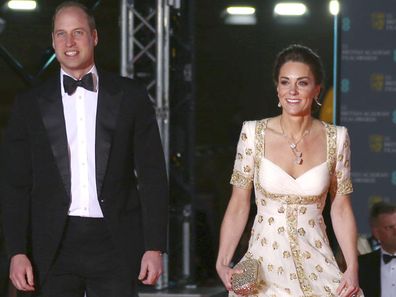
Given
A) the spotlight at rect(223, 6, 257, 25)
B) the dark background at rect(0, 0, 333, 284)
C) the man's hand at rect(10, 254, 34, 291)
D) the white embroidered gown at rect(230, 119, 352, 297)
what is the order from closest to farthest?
the man's hand at rect(10, 254, 34, 291)
the white embroidered gown at rect(230, 119, 352, 297)
the dark background at rect(0, 0, 333, 284)
the spotlight at rect(223, 6, 257, 25)

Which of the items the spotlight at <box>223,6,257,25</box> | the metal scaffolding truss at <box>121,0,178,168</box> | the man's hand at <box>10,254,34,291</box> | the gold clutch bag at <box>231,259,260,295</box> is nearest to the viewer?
the man's hand at <box>10,254,34,291</box>

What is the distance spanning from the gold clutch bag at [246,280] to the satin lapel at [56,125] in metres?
0.80

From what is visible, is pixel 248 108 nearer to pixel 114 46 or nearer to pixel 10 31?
pixel 114 46

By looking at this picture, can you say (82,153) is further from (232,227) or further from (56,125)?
(232,227)

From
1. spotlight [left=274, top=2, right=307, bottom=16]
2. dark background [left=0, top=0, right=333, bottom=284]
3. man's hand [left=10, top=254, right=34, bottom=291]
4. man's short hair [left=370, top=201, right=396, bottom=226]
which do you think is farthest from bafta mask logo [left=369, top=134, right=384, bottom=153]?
man's hand [left=10, top=254, right=34, bottom=291]

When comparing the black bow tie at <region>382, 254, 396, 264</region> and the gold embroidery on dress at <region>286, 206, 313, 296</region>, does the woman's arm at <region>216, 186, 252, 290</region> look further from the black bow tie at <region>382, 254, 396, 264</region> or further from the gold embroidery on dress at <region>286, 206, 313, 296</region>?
the black bow tie at <region>382, 254, 396, 264</region>

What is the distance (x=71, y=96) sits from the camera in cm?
462

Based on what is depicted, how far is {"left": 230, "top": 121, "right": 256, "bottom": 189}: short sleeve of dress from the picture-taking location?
5.00m

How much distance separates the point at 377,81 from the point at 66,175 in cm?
558

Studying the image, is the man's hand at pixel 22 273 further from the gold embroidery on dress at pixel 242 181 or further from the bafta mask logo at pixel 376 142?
the bafta mask logo at pixel 376 142

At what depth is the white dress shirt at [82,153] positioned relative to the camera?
14.9 ft

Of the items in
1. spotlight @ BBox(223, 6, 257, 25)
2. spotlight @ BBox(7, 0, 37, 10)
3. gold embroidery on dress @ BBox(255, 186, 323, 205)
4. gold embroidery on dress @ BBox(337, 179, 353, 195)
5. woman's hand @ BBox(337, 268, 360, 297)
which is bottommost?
woman's hand @ BBox(337, 268, 360, 297)

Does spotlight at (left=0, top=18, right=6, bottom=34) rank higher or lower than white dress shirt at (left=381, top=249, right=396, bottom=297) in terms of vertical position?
higher

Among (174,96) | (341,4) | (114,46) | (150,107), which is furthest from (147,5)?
(150,107)
